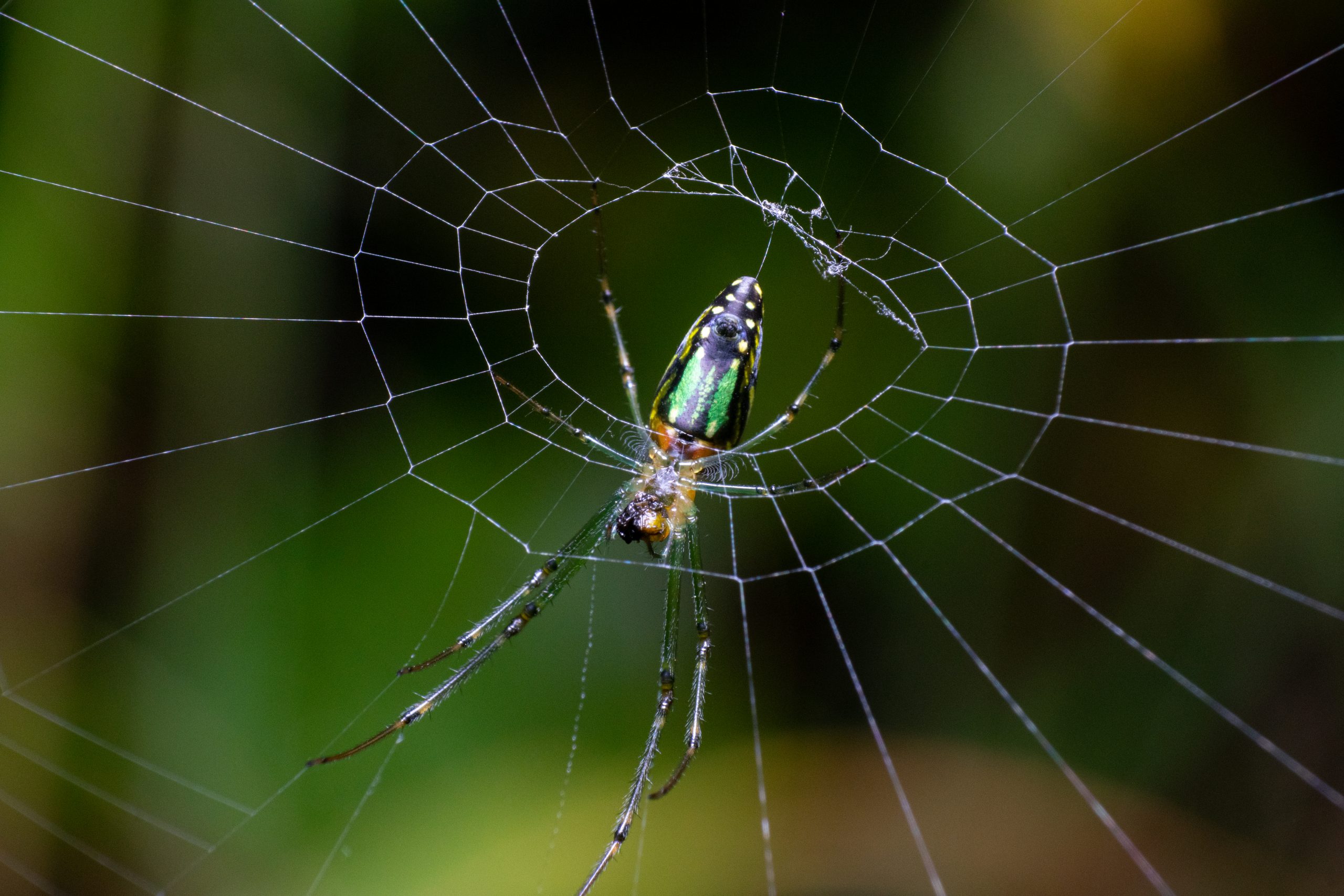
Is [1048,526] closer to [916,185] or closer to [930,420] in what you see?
[930,420]

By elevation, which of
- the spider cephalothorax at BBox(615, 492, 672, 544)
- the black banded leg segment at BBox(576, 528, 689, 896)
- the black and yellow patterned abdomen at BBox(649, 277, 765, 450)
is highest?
the black and yellow patterned abdomen at BBox(649, 277, 765, 450)

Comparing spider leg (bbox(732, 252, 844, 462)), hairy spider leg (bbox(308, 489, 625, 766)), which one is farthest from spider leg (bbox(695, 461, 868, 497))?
hairy spider leg (bbox(308, 489, 625, 766))

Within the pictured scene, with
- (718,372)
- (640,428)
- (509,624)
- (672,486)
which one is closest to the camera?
(718,372)

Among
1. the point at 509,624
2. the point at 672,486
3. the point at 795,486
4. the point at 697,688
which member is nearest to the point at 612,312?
the point at 672,486

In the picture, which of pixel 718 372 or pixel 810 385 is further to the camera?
pixel 810 385

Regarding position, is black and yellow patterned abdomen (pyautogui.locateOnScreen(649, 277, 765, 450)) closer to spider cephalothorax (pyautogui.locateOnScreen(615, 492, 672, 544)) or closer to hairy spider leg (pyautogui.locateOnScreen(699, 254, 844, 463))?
hairy spider leg (pyautogui.locateOnScreen(699, 254, 844, 463))

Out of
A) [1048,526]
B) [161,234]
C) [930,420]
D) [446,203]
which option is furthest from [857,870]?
[161,234]

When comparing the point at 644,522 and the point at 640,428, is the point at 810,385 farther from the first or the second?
the point at 644,522

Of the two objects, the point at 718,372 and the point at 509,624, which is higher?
the point at 718,372
